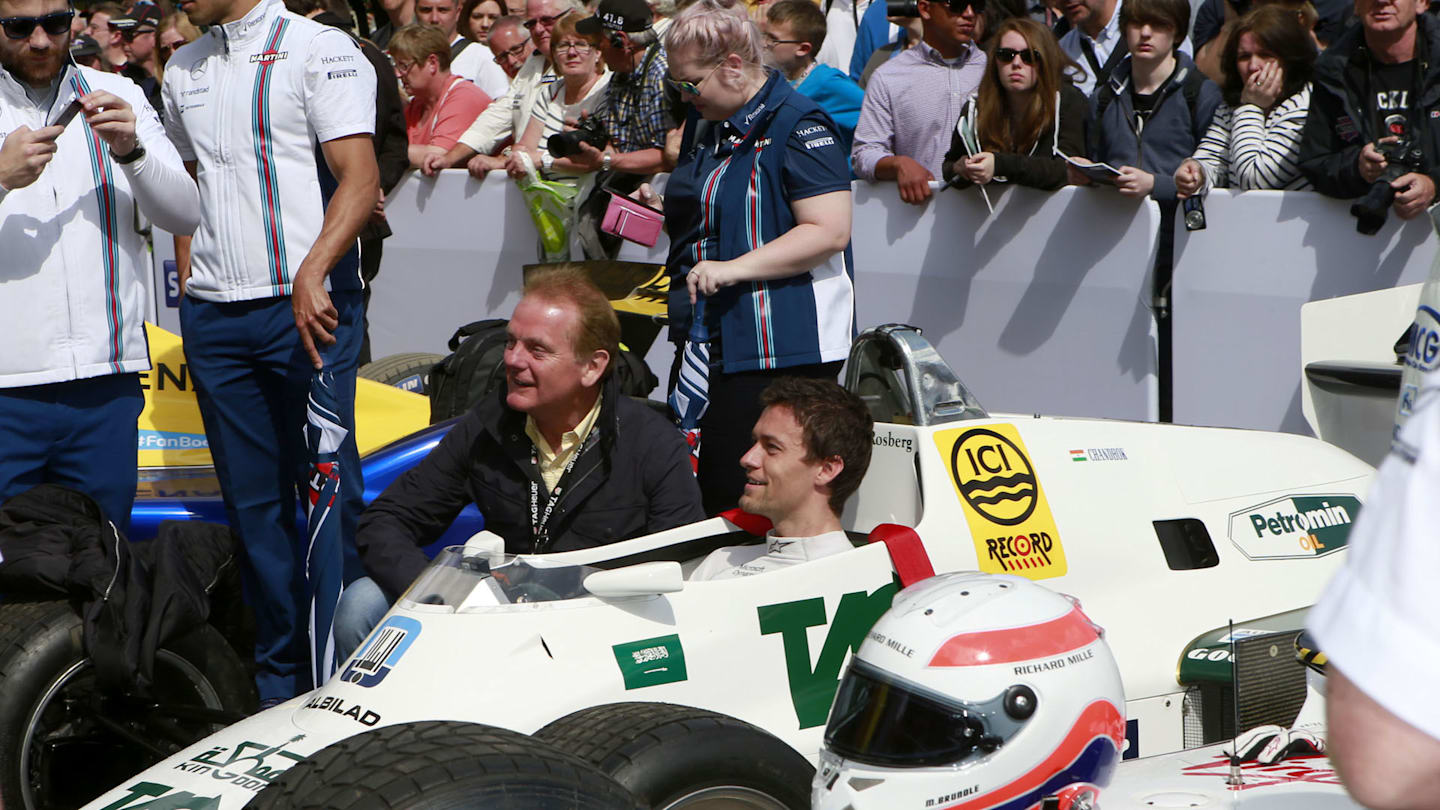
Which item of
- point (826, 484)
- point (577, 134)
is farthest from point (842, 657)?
point (577, 134)

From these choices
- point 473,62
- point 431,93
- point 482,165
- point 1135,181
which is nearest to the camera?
point 1135,181

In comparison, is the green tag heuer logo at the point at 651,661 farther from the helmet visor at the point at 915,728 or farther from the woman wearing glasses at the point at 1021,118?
the woman wearing glasses at the point at 1021,118

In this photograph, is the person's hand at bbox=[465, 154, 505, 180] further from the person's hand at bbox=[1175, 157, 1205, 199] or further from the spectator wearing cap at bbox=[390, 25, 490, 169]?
the person's hand at bbox=[1175, 157, 1205, 199]

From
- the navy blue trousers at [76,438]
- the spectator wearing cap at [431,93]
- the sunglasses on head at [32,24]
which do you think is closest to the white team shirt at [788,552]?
the navy blue trousers at [76,438]

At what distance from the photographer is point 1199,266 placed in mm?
5820

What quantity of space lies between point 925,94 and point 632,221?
1.58m

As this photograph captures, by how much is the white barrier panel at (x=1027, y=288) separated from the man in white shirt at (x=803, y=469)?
2766 mm

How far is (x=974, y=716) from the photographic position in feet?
7.89

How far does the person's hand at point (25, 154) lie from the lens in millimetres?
3965

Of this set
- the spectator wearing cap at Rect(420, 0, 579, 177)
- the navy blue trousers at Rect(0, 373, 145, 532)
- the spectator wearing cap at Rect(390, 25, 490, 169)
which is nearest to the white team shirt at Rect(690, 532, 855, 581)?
the navy blue trousers at Rect(0, 373, 145, 532)

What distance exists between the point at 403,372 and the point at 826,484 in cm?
395

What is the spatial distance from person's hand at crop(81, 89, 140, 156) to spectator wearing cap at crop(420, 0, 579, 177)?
430 centimetres

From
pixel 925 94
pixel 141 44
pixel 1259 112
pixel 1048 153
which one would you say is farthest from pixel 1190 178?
pixel 141 44

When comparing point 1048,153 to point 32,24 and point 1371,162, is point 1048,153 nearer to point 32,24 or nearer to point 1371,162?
point 1371,162
